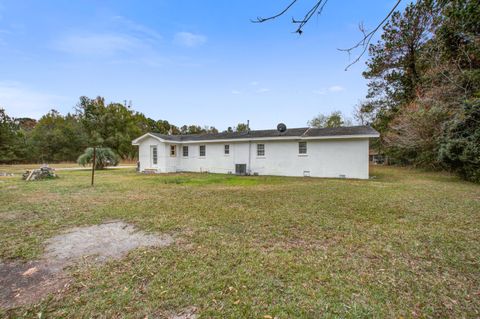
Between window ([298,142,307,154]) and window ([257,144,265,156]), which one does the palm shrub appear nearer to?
window ([257,144,265,156])

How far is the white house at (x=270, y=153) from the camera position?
41.0 ft

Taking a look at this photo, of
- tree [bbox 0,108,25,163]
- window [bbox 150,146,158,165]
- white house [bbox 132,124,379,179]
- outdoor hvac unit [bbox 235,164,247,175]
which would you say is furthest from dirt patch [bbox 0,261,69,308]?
tree [bbox 0,108,25,163]

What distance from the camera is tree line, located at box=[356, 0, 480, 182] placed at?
8469 millimetres

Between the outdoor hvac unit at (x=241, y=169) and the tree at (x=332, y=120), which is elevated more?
the tree at (x=332, y=120)

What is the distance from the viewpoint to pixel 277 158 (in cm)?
1445

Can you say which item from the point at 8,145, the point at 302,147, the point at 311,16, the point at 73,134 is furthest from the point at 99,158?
the point at 311,16

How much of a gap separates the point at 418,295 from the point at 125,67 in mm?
18389

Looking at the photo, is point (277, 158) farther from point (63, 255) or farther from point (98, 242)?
point (63, 255)

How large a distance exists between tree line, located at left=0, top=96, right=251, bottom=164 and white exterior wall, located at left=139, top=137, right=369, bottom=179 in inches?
626

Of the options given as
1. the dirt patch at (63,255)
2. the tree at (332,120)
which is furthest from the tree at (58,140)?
the tree at (332,120)

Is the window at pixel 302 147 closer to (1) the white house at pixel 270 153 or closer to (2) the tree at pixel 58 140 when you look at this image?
(1) the white house at pixel 270 153

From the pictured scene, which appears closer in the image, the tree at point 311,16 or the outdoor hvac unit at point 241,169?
the tree at point 311,16

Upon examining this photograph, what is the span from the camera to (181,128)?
50.2 meters

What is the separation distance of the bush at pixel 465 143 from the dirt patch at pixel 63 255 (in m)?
12.1
